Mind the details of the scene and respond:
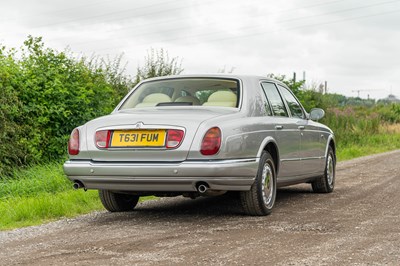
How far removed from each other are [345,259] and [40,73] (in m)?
8.57

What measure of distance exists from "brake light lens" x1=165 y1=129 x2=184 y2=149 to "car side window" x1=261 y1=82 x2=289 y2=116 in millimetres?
1829

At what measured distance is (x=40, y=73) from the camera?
40.2 feet

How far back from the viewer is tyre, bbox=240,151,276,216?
699cm

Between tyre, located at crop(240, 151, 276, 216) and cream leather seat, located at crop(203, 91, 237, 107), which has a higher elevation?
cream leather seat, located at crop(203, 91, 237, 107)

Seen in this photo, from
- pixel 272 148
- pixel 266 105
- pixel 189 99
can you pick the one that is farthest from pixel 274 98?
pixel 189 99

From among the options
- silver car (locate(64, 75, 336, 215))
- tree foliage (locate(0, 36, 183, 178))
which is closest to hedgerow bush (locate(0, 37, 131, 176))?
tree foliage (locate(0, 36, 183, 178))

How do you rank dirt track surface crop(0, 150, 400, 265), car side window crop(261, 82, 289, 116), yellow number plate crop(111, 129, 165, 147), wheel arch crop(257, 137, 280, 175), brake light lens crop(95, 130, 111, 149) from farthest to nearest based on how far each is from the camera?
car side window crop(261, 82, 289, 116) → wheel arch crop(257, 137, 280, 175) → brake light lens crop(95, 130, 111, 149) → yellow number plate crop(111, 129, 165, 147) → dirt track surface crop(0, 150, 400, 265)

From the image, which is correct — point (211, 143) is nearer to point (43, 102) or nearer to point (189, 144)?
point (189, 144)

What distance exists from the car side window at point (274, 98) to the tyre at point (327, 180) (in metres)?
1.64

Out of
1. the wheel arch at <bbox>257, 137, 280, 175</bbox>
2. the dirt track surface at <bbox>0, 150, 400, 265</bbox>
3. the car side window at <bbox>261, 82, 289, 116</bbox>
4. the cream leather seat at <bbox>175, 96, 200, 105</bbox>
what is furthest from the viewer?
the car side window at <bbox>261, 82, 289, 116</bbox>

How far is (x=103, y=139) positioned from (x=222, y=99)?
4.70ft

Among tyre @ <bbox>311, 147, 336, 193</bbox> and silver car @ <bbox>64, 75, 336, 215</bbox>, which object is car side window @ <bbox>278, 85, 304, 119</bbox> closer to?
silver car @ <bbox>64, 75, 336, 215</bbox>

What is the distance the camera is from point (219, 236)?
6.00 meters

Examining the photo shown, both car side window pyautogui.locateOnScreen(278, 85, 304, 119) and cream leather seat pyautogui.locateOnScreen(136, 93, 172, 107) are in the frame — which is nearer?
cream leather seat pyautogui.locateOnScreen(136, 93, 172, 107)
